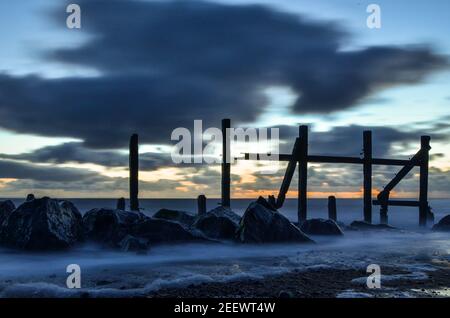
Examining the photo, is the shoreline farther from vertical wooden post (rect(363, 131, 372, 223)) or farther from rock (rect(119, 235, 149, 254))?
vertical wooden post (rect(363, 131, 372, 223))

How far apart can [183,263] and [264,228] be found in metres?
3.50

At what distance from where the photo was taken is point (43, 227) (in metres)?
10.9

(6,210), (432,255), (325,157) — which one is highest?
(325,157)

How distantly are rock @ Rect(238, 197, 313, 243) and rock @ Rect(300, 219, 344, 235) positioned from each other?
8.05 feet

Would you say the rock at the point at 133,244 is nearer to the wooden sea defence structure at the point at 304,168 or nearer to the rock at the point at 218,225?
the rock at the point at 218,225

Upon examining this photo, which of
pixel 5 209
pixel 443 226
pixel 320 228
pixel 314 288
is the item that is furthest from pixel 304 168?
pixel 314 288

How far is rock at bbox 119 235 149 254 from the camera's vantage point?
10.2m

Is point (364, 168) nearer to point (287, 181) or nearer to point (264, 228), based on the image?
point (287, 181)

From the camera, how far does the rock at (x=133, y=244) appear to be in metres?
10.2

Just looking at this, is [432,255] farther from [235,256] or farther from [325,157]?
[325,157]

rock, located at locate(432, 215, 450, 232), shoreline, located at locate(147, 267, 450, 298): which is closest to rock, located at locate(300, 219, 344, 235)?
rock, located at locate(432, 215, 450, 232)

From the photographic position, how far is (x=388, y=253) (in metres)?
10.8
